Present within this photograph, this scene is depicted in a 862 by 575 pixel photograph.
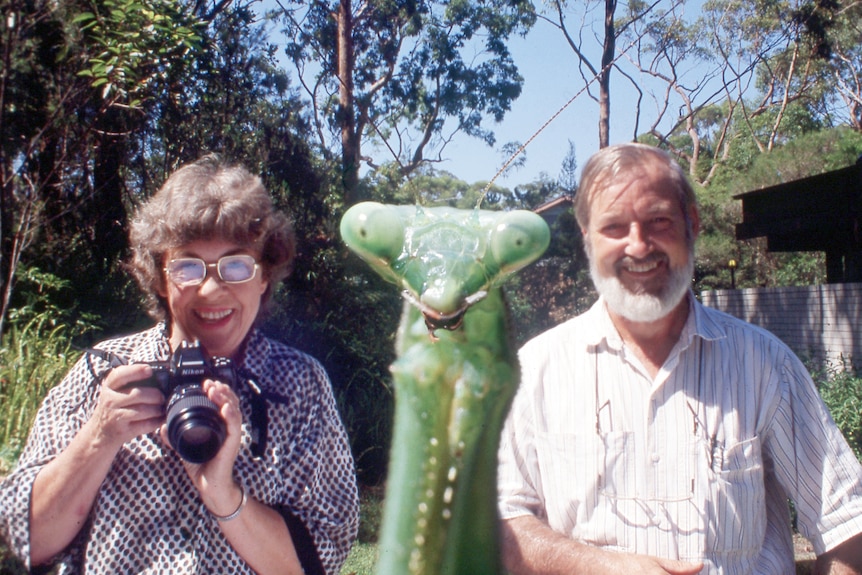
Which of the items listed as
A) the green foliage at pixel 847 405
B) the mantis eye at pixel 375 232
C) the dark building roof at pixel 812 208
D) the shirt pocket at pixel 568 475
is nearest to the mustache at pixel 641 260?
the shirt pocket at pixel 568 475

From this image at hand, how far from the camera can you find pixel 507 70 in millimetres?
2867

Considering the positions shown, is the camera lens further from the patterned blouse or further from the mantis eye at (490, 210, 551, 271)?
the mantis eye at (490, 210, 551, 271)

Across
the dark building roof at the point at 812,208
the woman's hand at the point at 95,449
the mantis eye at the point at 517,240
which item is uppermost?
the dark building roof at the point at 812,208

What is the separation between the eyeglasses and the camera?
1.59 metres

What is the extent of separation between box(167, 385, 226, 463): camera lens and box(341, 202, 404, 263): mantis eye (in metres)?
0.45

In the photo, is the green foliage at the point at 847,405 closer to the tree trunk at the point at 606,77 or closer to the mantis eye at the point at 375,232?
the tree trunk at the point at 606,77

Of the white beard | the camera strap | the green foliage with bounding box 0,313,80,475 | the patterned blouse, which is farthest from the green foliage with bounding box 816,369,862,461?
the green foliage with bounding box 0,313,80,475

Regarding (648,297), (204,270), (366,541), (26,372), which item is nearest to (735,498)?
(648,297)

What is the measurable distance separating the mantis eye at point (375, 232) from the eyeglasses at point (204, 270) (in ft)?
1.14

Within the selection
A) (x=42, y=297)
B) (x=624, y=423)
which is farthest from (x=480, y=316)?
(x=42, y=297)

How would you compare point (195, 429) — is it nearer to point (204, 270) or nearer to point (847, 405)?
point (204, 270)

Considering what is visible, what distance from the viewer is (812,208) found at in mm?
7938

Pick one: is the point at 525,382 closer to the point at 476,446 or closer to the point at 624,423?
the point at 624,423

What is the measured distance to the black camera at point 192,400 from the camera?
4.61 feet
